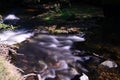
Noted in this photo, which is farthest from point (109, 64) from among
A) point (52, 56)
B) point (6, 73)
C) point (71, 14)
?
point (71, 14)

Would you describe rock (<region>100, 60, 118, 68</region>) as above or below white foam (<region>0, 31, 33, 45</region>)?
below

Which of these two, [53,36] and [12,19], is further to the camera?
[12,19]

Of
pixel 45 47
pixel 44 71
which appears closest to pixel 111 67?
pixel 44 71

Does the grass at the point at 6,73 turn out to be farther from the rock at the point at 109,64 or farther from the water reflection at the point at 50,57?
the rock at the point at 109,64

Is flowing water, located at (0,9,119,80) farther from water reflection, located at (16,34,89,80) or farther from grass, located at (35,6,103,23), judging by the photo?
grass, located at (35,6,103,23)

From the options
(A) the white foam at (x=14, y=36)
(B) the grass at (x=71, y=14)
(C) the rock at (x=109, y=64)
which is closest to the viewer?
(C) the rock at (x=109, y=64)

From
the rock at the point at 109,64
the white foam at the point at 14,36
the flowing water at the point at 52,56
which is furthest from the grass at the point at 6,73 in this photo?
the white foam at the point at 14,36

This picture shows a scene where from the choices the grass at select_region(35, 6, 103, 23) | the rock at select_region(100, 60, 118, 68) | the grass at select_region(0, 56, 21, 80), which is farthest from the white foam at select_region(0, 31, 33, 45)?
the grass at select_region(0, 56, 21, 80)

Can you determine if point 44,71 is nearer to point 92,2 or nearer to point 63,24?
point 63,24

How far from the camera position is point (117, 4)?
14820mm

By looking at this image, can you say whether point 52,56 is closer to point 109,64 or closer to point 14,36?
point 109,64

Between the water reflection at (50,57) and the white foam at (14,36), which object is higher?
the white foam at (14,36)

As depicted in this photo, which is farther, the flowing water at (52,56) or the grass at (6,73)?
the flowing water at (52,56)

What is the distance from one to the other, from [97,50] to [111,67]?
1656 millimetres
